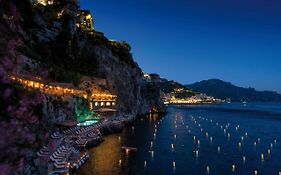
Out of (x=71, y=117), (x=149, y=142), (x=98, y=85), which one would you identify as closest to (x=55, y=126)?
(x=71, y=117)

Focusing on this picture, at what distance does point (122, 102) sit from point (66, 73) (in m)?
40.0

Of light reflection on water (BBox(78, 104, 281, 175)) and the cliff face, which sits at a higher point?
the cliff face

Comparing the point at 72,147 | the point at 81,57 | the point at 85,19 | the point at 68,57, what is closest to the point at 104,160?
the point at 72,147

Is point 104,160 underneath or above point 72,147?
underneath

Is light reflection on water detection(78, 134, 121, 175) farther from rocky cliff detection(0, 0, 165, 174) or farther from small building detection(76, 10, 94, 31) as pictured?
small building detection(76, 10, 94, 31)

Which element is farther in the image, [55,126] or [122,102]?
[122,102]

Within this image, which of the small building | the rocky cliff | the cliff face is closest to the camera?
the rocky cliff

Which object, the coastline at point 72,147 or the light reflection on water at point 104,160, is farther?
the light reflection on water at point 104,160

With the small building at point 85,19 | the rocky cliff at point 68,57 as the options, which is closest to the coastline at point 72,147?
the rocky cliff at point 68,57

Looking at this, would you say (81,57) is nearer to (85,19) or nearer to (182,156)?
(85,19)

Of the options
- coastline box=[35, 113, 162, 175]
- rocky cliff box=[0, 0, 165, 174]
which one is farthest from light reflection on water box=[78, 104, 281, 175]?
rocky cliff box=[0, 0, 165, 174]

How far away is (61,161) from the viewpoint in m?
52.2

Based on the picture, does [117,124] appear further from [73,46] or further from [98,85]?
[73,46]

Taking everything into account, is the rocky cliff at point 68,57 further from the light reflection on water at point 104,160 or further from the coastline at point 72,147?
the light reflection on water at point 104,160
